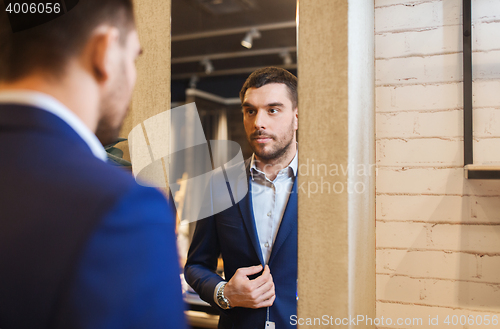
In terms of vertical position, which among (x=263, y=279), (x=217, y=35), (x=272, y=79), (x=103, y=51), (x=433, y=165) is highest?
(x=217, y=35)

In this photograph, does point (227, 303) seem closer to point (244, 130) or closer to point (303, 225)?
point (303, 225)

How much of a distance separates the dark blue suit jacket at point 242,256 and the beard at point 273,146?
6 centimetres

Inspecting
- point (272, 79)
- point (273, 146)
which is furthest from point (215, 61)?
point (273, 146)

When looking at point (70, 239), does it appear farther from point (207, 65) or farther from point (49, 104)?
point (207, 65)

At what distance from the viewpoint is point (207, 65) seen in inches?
51.8

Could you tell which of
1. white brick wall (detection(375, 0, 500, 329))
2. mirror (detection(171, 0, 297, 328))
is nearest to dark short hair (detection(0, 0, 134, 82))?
mirror (detection(171, 0, 297, 328))

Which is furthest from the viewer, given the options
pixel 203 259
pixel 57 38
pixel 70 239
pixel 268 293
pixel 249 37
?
pixel 249 37

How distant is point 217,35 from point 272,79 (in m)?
0.36

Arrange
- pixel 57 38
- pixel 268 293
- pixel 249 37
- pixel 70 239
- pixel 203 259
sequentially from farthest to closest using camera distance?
pixel 249 37, pixel 203 259, pixel 268 293, pixel 57 38, pixel 70 239

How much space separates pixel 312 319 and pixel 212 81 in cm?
90

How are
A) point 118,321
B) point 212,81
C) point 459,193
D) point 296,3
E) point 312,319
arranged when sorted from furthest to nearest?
point 459,193 → point 212,81 → point 296,3 → point 312,319 → point 118,321

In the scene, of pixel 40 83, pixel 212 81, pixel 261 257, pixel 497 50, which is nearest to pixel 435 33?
pixel 497 50

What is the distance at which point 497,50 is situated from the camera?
1.37 m

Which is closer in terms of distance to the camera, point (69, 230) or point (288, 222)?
point (69, 230)
